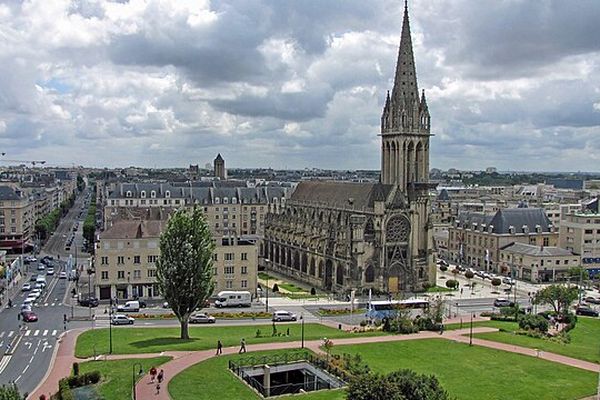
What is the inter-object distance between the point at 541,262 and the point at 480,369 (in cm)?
7046

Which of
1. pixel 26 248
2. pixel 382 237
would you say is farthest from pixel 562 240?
pixel 26 248

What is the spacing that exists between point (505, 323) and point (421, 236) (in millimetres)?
34027

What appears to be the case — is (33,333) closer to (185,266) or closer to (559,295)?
(185,266)

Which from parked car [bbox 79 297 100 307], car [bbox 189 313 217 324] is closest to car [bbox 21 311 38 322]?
parked car [bbox 79 297 100 307]

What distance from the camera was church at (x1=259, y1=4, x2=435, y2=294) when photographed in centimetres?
10500

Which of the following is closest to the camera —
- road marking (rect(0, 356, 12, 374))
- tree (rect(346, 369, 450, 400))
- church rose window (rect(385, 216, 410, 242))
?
tree (rect(346, 369, 450, 400))

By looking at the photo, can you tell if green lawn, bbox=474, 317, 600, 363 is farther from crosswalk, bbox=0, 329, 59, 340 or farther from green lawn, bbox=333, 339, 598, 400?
crosswalk, bbox=0, 329, 59, 340

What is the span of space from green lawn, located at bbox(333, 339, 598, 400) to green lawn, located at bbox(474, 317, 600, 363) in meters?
5.03

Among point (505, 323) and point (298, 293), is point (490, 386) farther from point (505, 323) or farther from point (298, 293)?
point (298, 293)

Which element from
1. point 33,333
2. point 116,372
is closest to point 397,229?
point 33,333

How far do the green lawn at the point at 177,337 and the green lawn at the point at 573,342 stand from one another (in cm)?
1364

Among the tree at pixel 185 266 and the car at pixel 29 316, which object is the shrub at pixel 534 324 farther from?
the car at pixel 29 316

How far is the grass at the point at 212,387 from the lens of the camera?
4609 cm

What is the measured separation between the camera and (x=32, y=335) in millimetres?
72312
